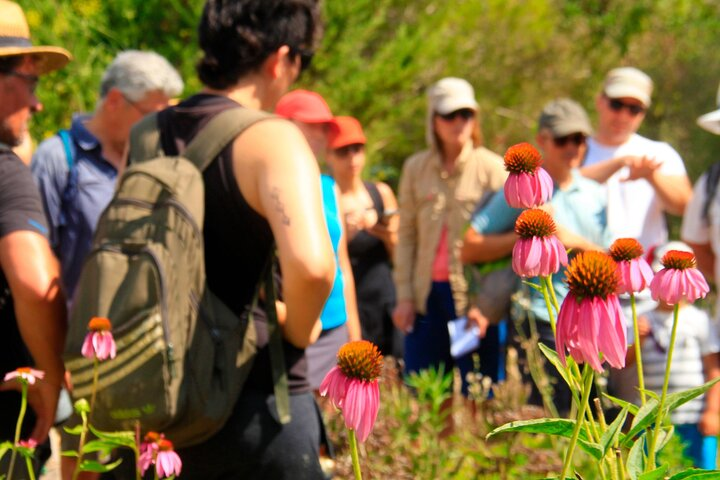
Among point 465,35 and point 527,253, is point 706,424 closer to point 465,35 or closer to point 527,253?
point 527,253

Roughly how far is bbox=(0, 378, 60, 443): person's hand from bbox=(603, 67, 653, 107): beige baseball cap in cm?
322

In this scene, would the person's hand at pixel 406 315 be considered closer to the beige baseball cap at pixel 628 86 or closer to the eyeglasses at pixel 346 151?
the eyeglasses at pixel 346 151

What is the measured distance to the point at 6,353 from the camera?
8.04 feet

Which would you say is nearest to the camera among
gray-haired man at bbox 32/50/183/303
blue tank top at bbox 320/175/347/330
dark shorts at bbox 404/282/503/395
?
blue tank top at bbox 320/175/347/330

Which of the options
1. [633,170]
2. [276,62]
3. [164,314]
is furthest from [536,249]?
[633,170]

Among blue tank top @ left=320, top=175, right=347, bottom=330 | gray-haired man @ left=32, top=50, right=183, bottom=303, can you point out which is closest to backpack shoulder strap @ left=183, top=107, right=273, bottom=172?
blue tank top @ left=320, top=175, right=347, bottom=330

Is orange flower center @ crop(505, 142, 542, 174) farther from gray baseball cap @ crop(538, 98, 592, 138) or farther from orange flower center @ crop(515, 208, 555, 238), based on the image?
gray baseball cap @ crop(538, 98, 592, 138)

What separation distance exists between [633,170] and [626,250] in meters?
2.80

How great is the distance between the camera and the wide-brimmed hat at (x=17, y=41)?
2.54 m

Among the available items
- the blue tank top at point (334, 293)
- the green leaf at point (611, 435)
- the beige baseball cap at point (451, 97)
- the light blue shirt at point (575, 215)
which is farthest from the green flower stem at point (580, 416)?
the beige baseball cap at point (451, 97)

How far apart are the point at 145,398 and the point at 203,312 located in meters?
0.22

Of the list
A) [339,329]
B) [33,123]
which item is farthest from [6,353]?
[33,123]

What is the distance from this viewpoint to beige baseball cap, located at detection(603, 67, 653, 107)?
4.85 meters

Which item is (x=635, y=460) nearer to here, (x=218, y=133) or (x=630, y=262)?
(x=630, y=262)
